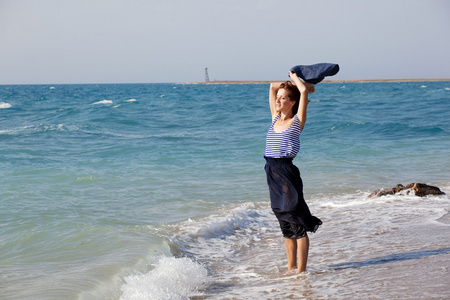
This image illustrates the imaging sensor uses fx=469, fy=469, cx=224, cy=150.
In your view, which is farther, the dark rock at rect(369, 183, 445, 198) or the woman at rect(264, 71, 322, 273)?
the dark rock at rect(369, 183, 445, 198)

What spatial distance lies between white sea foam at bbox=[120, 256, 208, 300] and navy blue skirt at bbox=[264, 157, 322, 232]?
1.07 metres

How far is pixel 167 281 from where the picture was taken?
4.24 metres

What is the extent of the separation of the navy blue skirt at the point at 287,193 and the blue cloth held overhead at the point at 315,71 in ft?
2.28

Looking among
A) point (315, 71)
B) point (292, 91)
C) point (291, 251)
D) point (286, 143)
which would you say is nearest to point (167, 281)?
point (291, 251)

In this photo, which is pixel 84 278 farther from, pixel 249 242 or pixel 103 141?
pixel 103 141

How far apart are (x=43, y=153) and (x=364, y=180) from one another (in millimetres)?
8970

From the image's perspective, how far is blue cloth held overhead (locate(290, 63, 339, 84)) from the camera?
3.83 m

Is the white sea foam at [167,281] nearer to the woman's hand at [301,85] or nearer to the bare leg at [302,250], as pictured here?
the bare leg at [302,250]

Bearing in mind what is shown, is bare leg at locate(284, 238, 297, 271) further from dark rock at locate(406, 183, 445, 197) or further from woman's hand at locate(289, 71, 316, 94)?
dark rock at locate(406, 183, 445, 197)

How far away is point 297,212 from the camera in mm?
3822

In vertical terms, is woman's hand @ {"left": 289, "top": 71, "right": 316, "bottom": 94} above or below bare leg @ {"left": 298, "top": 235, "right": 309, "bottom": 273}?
above

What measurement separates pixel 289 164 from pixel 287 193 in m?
0.24

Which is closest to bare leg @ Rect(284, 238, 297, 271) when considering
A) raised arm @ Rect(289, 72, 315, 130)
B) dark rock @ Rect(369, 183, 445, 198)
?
raised arm @ Rect(289, 72, 315, 130)

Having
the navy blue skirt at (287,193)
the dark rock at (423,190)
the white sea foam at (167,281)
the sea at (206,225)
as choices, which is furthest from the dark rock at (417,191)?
the navy blue skirt at (287,193)
